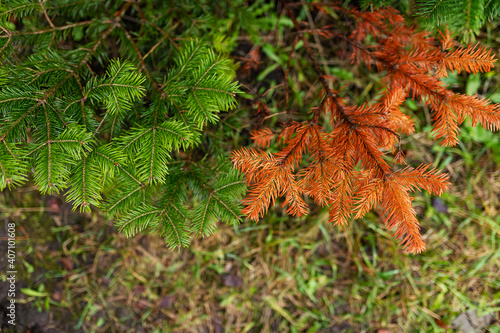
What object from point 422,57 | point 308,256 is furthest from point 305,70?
point 308,256

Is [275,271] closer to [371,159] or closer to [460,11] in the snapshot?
[371,159]

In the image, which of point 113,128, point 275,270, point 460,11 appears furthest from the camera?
point 275,270

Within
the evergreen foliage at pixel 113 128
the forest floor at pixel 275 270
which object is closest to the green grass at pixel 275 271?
the forest floor at pixel 275 270

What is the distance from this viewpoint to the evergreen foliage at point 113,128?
3.99 feet

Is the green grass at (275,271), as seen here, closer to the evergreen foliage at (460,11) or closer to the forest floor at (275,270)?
the forest floor at (275,270)

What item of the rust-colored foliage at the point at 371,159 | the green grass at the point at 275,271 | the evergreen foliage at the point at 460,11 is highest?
the evergreen foliage at the point at 460,11

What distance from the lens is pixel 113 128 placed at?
1.49 metres

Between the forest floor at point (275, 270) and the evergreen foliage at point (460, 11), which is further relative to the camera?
the forest floor at point (275, 270)

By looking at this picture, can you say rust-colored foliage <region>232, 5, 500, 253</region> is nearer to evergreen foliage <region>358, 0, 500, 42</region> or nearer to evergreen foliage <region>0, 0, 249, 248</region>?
evergreen foliage <region>358, 0, 500, 42</region>

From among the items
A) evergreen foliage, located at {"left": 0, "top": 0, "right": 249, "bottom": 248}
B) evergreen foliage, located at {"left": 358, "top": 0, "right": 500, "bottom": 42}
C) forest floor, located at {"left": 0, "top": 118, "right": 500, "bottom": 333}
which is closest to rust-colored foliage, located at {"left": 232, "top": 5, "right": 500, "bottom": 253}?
evergreen foliage, located at {"left": 358, "top": 0, "right": 500, "bottom": 42}

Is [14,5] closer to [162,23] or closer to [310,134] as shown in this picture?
[162,23]

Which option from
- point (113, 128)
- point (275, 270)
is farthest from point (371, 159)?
point (275, 270)

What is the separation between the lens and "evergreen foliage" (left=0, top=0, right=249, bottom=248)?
1.22 meters

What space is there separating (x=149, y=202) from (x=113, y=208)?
7.1 inches
